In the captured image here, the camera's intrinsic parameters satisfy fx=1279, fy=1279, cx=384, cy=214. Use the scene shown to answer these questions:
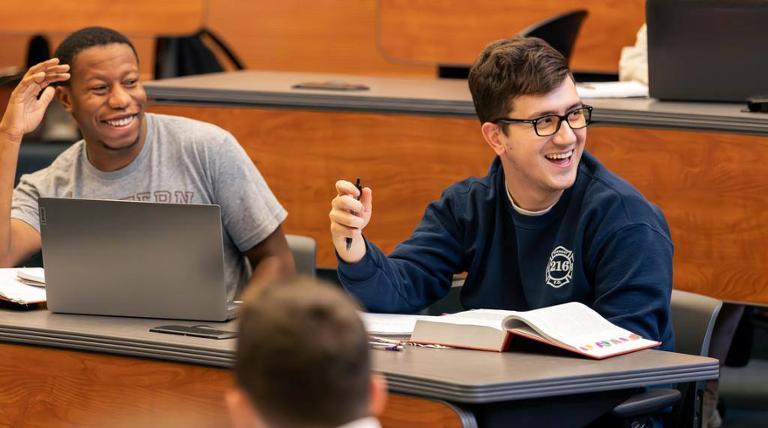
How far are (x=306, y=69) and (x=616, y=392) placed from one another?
386cm

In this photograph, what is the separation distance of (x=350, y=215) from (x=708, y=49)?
136 centimetres

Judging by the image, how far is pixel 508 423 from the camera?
6.32ft

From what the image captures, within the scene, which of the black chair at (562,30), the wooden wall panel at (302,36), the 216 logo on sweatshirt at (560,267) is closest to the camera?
the 216 logo on sweatshirt at (560,267)

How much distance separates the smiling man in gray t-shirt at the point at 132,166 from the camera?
9.43ft

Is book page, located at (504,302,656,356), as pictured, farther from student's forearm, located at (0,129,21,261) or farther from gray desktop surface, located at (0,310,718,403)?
student's forearm, located at (0,129,21,261)

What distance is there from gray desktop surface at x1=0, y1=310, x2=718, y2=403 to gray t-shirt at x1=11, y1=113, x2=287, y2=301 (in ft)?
2.10

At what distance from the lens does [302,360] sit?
1105 mm

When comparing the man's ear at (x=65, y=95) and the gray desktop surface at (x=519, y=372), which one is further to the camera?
the man's ear at (x=65, y=95)

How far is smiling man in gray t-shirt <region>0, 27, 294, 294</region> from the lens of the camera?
9.43 ft

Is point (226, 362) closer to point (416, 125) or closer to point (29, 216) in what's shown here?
point (29, 216)

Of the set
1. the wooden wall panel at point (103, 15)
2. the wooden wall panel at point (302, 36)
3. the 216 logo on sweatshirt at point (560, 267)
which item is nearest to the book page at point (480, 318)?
the 216 logo on sweatshirt at point (560, 267)

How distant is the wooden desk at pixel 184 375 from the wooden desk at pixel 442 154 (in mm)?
1132

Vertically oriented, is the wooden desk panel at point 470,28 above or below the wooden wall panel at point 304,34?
above

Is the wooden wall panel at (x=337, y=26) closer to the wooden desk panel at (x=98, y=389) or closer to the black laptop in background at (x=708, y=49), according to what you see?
the black laptop in background at (x=708, y=49)
